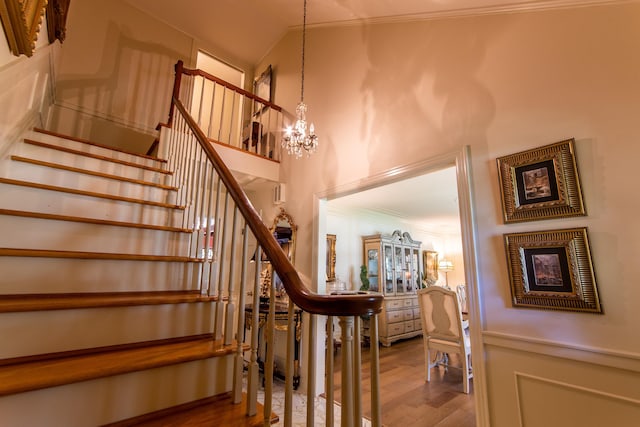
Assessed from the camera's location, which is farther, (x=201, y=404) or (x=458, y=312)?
(x=458, y=312)

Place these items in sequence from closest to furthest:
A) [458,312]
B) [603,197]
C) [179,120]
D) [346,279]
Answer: [603,197], [179,120], [458,312], [346,279]

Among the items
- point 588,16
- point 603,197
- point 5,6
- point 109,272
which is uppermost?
point 588,16

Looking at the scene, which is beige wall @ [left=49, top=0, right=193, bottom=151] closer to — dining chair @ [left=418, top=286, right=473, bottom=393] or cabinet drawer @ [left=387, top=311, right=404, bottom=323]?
dining chair @ [left=418, top=286, right=473, bottom=393]

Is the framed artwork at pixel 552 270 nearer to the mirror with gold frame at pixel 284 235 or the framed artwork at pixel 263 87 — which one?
the mirror with gold frame at pixel 284 235

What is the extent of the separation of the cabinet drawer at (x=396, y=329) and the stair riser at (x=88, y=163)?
4.54 metres

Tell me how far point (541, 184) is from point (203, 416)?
6.77 feet

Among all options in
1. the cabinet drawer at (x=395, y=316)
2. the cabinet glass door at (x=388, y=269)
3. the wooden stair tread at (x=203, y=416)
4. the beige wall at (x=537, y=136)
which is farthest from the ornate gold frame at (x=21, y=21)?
the cabinet drawer at (x=395, y=316)

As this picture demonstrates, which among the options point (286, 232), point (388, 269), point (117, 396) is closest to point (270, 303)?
point (117, 396)

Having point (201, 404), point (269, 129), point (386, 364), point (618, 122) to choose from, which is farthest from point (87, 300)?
point (386, 364)

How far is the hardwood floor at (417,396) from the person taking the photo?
8.59ft

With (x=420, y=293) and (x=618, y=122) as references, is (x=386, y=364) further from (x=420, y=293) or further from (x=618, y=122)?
(x=618, y=122)

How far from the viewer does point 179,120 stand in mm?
2701

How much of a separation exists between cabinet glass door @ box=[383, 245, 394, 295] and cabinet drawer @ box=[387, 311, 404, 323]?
0.38 meters

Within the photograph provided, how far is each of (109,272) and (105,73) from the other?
150 inches
